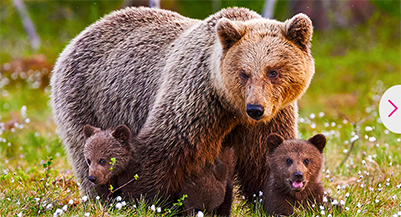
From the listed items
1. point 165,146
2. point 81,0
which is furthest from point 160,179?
point 81,0

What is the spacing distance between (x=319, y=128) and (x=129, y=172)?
5509mm

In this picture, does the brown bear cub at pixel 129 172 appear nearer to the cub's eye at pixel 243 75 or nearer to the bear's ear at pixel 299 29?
the cub's eye at pixel 243 75

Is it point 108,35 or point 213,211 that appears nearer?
point 213,211

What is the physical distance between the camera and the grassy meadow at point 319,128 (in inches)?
197

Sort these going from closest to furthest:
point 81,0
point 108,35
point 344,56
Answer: point 108,35, point 344,56, point 81,0

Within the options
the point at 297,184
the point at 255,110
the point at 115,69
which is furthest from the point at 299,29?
the point at 115,69

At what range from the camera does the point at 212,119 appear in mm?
4906

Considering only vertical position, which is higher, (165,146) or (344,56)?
(165,146)

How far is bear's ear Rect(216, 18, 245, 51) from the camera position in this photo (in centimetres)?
461

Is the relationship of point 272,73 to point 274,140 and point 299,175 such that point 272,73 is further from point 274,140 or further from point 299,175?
point 299,175

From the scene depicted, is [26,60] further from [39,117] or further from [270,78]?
[270,78]

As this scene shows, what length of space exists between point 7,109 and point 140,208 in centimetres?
752

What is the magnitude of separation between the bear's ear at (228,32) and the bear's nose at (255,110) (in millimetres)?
733

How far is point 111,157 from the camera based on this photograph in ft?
15.7
